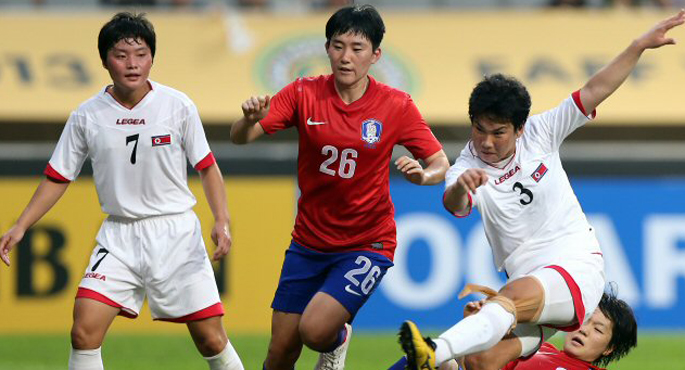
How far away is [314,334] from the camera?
7.13m

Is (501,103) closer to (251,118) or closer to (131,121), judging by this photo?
(251,118)

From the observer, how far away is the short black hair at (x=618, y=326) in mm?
7352

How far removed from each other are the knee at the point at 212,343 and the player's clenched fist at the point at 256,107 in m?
1.33

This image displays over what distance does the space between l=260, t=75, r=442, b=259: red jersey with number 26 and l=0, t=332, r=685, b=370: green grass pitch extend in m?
3.13

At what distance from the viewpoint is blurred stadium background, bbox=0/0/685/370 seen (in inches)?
509

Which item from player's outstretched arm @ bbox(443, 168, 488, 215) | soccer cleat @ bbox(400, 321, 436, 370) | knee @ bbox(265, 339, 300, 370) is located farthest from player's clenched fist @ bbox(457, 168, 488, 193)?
knee @ bbox(265, 339, 300, 370)

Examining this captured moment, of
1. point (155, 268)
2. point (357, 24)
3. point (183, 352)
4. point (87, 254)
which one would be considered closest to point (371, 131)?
point (357, 24)

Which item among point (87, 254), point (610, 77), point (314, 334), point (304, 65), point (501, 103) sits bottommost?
point (87, 254)

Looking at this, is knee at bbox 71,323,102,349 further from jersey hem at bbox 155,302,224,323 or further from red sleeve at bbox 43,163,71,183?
red sleeve at bbox 43,163,71,183

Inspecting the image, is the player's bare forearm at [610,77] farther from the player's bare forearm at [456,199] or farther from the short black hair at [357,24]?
the short black hair at [357,24]

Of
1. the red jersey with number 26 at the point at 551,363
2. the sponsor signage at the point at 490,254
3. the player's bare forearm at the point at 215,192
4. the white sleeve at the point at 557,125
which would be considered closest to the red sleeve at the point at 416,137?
the white sleeve at the point at 557,125

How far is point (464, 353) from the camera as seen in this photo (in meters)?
6.09

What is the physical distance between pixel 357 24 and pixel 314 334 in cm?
178

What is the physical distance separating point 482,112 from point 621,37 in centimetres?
897
